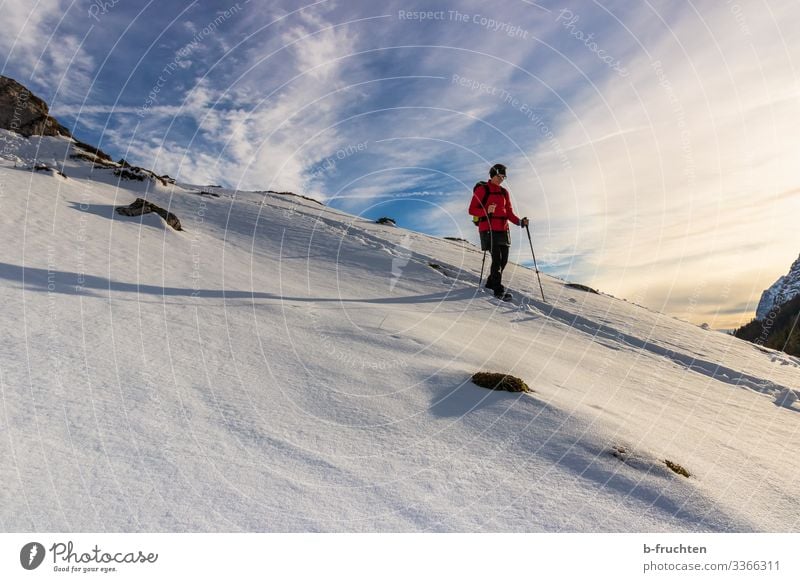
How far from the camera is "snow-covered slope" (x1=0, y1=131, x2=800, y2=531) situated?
2.84 meters

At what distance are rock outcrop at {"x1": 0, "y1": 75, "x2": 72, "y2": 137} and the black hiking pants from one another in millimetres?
21695

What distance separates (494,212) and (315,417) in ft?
30.4

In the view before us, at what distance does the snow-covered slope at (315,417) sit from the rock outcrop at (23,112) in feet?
50.3

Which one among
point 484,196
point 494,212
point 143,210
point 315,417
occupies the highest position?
point 484,196

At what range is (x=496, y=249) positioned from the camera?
1239 centimetres

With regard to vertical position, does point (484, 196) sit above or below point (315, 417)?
above

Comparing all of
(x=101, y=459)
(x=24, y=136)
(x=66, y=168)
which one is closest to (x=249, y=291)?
(x=101, y=459)

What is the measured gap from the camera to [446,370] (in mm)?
5531

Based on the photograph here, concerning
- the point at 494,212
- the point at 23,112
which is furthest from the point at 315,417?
the point at 23,112

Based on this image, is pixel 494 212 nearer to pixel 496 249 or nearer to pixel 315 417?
pixel 496 249
